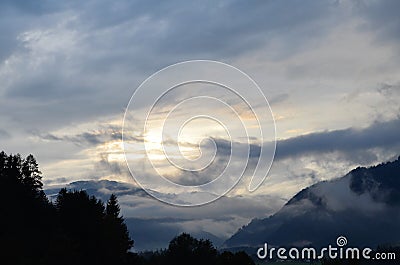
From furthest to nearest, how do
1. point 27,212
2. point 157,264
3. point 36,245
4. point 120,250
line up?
point 157,264 → point 120,250 → point 27,212 → point 36,245

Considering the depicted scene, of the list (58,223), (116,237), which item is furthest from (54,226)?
(116,237)

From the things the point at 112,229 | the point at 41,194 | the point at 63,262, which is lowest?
the point at 63,262

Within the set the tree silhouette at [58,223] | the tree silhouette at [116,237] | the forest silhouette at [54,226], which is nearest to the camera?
the forest silhouette at [54,226]

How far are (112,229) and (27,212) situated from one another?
1989cm

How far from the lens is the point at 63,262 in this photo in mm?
112250

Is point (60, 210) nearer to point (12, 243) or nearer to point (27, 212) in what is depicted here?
point (27, 212)

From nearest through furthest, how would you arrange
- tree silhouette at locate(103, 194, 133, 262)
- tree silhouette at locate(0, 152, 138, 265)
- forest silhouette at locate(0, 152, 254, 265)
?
forest silhouette at locate(0, 152, 254, 265)
tree silhouette at locate(0, 152, 138, 265)
tree silhouette at locate(103, 194, 133, 262)

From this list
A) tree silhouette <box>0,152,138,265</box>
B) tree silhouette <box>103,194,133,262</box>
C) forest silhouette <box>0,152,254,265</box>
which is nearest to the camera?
forest silhouette <box>0,152,254,265</box>

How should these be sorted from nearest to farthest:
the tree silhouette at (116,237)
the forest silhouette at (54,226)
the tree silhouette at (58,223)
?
the forest silhouette at (54,226) → the tree silhouette at (58,223) → the tree silhouette at (116,237)

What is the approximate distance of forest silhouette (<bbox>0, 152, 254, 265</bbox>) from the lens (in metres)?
116

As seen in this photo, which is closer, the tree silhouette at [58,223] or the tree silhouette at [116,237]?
the tree silhouette at [58,223]

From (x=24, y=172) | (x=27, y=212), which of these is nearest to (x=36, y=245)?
(x=27, y=212)

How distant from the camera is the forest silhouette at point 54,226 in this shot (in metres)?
116

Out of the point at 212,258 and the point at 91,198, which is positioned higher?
the point at 91,198
